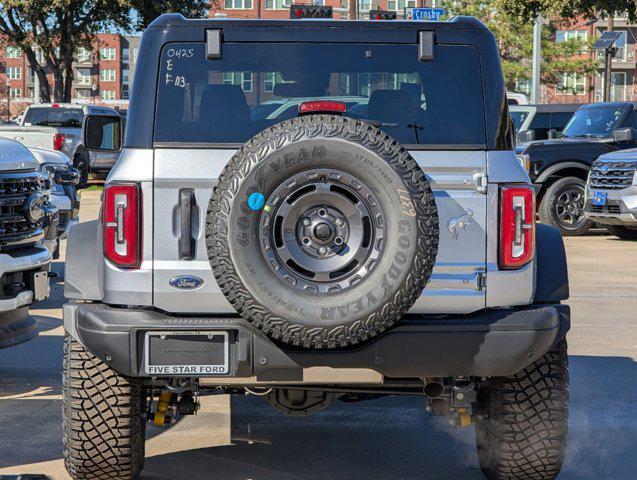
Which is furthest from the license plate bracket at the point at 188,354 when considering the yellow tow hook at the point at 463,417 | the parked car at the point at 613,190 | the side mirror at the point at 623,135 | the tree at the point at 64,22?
the tree at the point at 64,22

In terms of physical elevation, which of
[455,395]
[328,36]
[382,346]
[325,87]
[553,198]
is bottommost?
[455,395]

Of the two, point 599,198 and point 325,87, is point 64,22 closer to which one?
point 599,198

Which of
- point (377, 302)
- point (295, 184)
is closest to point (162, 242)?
point (295, 184)

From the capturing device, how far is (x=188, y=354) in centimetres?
462

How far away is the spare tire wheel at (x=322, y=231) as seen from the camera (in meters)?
4.40

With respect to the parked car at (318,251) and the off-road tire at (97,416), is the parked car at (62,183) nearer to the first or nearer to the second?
the parked car at (318,251)

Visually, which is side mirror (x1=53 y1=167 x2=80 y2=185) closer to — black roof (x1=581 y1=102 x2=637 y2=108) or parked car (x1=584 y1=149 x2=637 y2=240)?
parked car (x1=584 y1=149 x2=637 y2=240)

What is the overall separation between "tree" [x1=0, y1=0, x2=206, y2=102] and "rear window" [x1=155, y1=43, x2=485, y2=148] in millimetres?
32030

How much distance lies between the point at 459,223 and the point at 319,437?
1801 millimetres

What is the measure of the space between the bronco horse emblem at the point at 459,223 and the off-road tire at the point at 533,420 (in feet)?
2.21

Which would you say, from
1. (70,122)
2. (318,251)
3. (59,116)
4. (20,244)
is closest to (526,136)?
(20,244)

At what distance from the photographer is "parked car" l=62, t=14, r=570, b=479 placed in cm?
444

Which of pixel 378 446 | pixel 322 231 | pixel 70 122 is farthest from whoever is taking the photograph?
pixel 70 122

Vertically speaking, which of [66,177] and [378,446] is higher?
[66,177]
